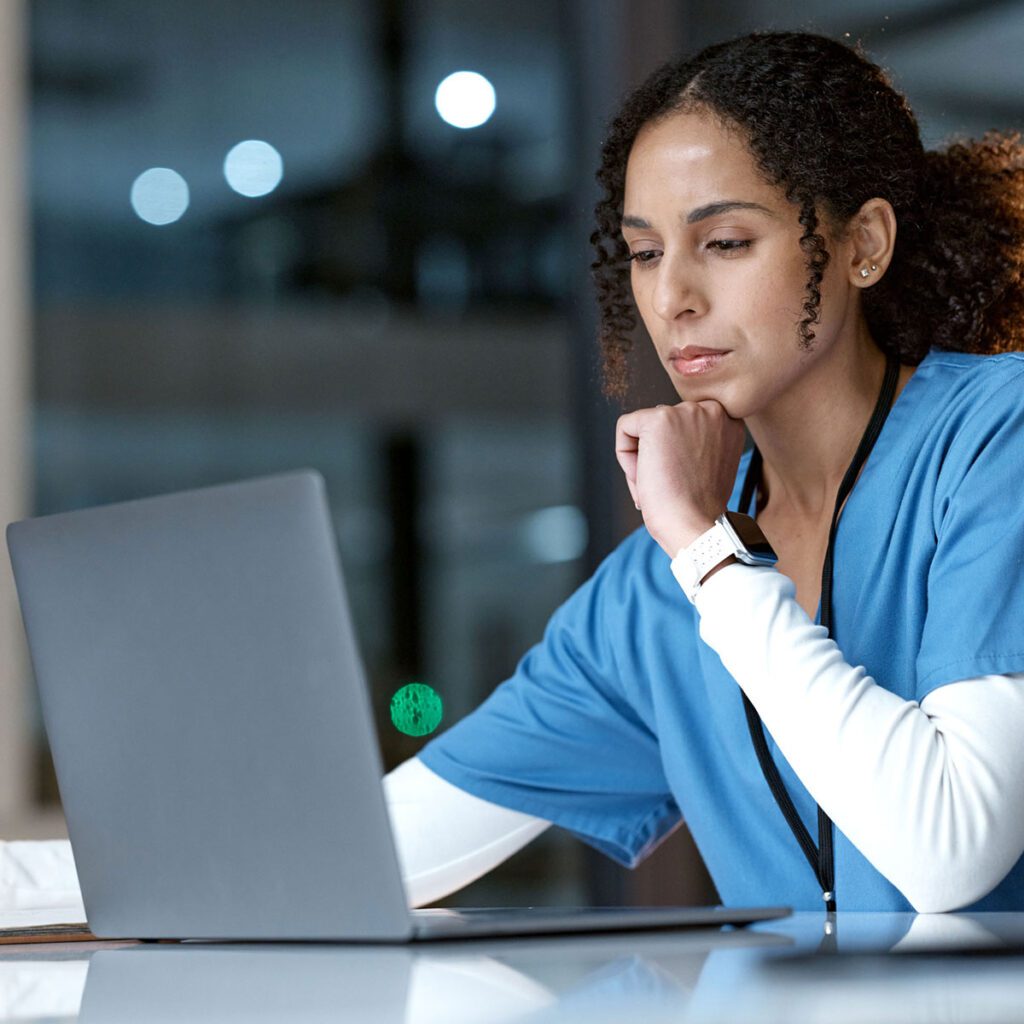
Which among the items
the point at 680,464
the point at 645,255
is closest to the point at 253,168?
the point at 645,255

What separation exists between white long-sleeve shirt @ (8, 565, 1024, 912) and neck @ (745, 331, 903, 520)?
306 millimetres

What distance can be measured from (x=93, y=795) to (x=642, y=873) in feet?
6.03

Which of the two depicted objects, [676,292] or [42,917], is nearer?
[42,917]

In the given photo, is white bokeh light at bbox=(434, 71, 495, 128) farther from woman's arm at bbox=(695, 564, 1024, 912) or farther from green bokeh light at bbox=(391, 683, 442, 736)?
woman's arm at bbox=(695, 564, 1024, 912)

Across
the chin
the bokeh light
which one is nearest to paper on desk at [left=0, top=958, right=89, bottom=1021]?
the chin

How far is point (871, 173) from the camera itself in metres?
1.38

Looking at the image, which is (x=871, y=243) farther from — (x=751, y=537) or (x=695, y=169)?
(x=751, y=537)

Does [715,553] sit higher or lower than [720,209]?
lower

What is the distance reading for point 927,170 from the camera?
146 centimetres

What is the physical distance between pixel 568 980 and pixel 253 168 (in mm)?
3720

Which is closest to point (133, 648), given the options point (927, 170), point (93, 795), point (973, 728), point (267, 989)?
point (93, 795)

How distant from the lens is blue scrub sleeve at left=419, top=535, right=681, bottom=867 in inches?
59.0

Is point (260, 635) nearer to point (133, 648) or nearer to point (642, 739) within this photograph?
point (133, 648)

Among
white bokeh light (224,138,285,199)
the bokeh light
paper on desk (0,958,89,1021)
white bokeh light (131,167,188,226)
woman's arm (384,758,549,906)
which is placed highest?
white bokeh light (224,138,285,199)
